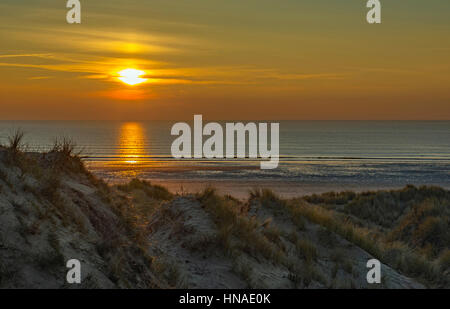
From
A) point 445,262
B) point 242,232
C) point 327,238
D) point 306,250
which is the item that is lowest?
point 445,262

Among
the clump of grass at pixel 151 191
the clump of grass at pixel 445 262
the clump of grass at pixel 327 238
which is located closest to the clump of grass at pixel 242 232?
the clump of grass at pixel 327 238

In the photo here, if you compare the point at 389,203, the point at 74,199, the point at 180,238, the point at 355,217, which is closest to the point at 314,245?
the point at 180,238

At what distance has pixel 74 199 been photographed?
958 centimetres

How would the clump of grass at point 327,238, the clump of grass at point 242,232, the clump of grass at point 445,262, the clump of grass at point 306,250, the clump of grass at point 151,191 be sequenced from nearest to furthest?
1. the clump of grass at point 242,232
2. the clump of grass at point 306,250
3. the clump of grass at point 327,238
4. the clump of grass at point 445,262
5. the clump of grass at point 151,191

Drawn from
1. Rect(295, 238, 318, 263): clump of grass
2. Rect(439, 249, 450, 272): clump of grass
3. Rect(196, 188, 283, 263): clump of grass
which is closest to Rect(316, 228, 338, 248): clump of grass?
Rect(295, 238, 318, 263): clump of grass

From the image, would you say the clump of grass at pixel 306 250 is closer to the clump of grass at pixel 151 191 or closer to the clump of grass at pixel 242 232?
the clump of grass at pixel 242 232

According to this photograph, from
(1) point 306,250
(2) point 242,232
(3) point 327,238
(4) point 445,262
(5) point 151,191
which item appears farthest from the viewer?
(5) point 151,191

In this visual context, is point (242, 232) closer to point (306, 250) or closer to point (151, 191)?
point (306, 250)

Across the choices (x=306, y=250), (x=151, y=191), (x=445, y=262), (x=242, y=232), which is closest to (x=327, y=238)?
(x=306, y=250)

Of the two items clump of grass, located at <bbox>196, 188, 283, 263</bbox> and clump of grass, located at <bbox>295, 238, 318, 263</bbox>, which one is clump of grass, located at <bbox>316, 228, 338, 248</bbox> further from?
clump of grass, located at <bbox>196, 188, 283, 263</bbox>

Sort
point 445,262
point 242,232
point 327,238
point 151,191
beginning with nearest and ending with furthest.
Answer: point 242,232, point 327,238, point 445,262, point 151,191

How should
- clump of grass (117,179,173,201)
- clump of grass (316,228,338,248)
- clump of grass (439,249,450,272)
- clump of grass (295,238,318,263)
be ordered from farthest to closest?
1. clump of grass (117,179,173,201)
2. clump of grass (439,249,450,272)
3. clump of grass (316,228,338,248)
4. clump of grass (295,238,318,263)

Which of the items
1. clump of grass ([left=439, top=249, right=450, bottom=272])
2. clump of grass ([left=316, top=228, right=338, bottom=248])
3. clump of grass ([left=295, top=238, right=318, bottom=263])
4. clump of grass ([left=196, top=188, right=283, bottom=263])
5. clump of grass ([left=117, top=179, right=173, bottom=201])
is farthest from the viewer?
clump of grass ([left=117, top=179, right=173, bottom=201])

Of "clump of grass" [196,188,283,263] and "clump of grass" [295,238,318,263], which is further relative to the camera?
"clump of grass" [295,238,318,263]
